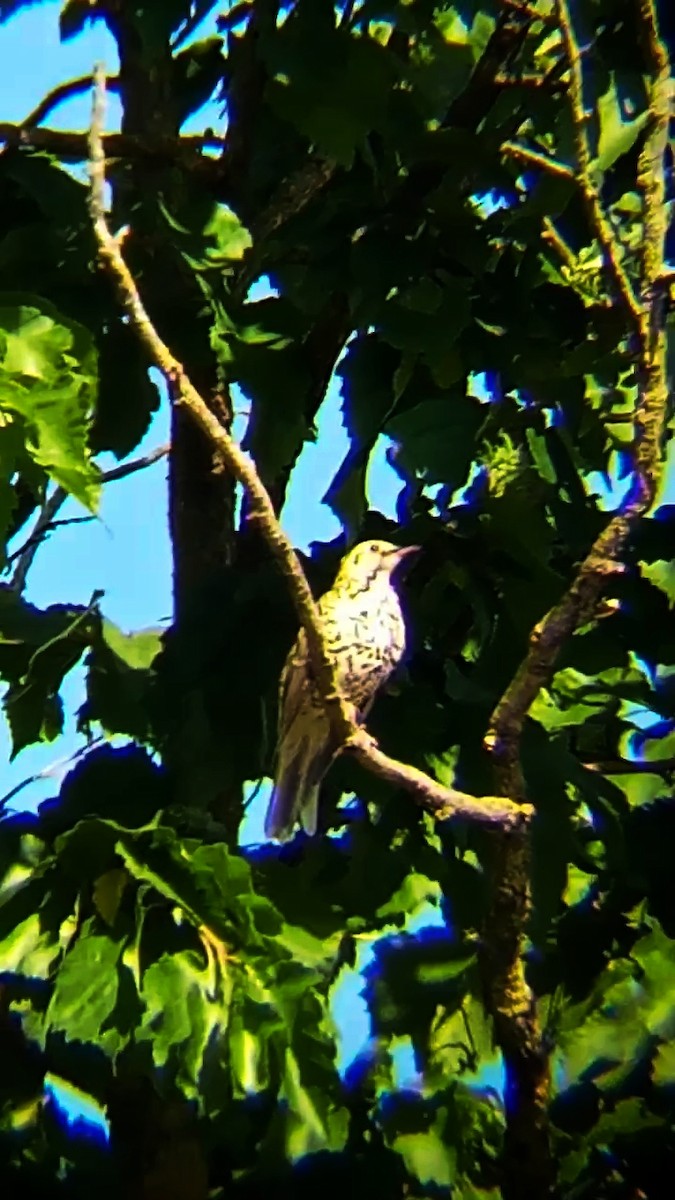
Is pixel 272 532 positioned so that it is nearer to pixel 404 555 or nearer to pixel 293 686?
pixel 404 555

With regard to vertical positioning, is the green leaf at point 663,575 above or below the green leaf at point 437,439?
below

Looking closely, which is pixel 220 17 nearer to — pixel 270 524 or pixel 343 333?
pixel 343 333

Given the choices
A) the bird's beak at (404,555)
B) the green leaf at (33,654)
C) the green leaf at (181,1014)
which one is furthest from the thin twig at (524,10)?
the green leaf at (181,1014)

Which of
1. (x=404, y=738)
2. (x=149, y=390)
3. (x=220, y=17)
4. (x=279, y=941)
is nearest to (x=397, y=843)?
(x=404, y=738)

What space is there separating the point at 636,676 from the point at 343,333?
64cm

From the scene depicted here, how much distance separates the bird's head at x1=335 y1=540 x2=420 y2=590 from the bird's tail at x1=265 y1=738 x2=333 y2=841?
25 cm

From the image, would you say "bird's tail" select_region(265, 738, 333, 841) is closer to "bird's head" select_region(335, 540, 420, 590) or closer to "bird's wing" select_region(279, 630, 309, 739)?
"bird's wing" select_region(279, 630, 309, 739)

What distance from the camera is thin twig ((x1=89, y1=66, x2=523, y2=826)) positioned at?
4.59 ft

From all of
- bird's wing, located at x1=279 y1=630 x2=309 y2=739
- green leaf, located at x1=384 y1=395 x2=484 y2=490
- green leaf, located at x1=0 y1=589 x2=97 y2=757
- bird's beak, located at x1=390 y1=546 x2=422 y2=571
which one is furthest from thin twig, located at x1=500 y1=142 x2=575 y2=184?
green leaf, located at x1=0 y1=589 x2=97 y2=757

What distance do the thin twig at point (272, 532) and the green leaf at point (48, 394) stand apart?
0.08 m

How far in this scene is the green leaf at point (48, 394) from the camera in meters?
1.38

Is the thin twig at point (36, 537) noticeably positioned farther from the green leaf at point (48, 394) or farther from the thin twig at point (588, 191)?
the thin twig at point (588, 191)

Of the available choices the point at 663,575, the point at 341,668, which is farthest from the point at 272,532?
the point at 341,668

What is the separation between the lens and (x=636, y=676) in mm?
2232
